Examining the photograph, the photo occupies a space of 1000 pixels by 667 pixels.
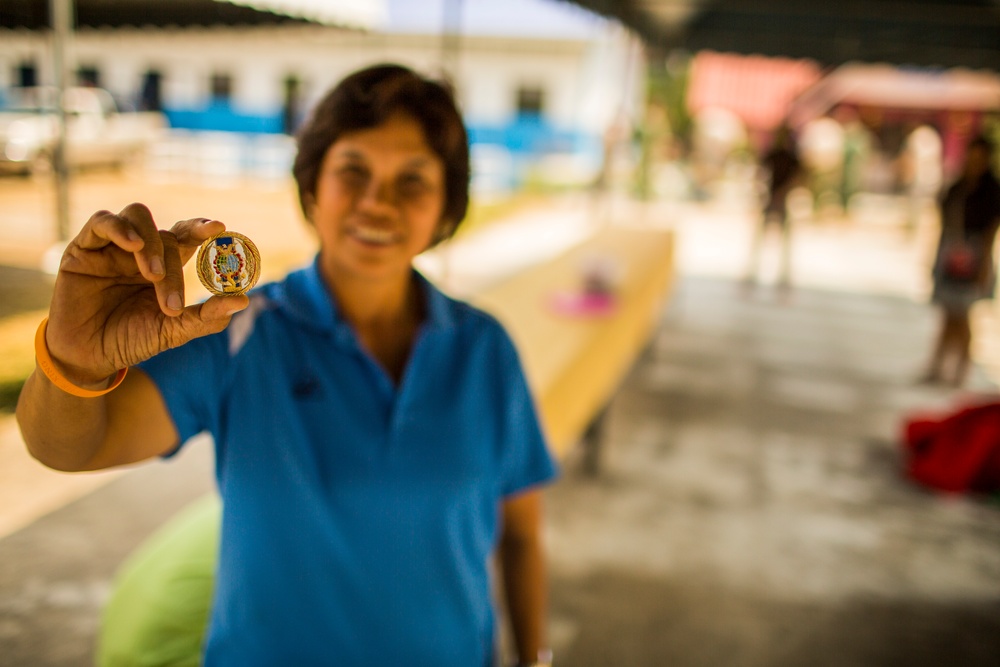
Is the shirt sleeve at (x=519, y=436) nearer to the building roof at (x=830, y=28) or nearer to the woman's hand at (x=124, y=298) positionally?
the woman's hand at (x=124, y=298)

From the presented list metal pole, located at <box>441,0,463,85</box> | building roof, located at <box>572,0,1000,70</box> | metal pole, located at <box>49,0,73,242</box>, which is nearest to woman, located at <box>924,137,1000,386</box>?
building roof, located at <box>572,0,1000,70</box>

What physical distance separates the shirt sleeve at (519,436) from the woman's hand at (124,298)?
0.71 m

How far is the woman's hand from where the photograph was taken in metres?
0.74

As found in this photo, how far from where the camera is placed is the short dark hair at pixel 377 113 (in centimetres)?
131

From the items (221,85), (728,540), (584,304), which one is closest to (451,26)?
(584,304)

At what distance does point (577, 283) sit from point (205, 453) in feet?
7.81

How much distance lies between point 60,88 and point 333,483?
148 centimetres

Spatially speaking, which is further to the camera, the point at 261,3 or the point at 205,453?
the point at 205,453

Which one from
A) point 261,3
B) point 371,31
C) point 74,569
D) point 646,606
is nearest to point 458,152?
point 261,3

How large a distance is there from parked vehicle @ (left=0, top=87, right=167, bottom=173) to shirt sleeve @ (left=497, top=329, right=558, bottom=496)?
79 centimetres

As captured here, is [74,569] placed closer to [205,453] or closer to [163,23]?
[205,453]

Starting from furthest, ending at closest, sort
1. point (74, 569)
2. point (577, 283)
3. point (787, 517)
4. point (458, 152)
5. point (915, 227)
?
1. point (915, 227)
2. point (577, 283)
3. point (787, 517)
4. point (74, 569)
5. point (458, 152)

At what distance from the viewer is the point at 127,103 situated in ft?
5.74

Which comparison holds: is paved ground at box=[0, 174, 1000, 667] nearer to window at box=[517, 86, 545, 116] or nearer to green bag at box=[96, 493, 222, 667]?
green bag at box=[96, 493, 222, 667]
